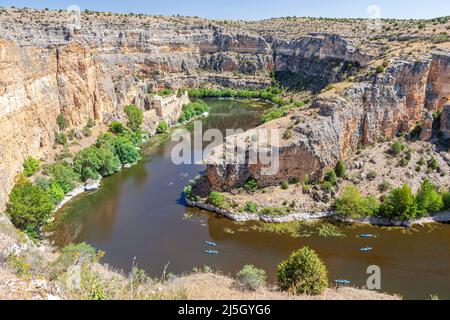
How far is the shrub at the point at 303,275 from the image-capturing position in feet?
66.4

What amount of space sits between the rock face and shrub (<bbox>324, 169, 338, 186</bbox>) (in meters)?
0.69

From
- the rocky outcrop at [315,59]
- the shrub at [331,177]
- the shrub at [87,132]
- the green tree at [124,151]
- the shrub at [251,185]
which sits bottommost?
the shrub at [251,185]

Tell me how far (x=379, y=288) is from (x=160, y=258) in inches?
676

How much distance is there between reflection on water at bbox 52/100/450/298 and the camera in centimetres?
2981

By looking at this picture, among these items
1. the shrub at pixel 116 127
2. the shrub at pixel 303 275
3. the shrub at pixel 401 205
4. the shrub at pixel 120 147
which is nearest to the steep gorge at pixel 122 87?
the shrub at pixel 116 127

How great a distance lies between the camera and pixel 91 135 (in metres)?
54.9

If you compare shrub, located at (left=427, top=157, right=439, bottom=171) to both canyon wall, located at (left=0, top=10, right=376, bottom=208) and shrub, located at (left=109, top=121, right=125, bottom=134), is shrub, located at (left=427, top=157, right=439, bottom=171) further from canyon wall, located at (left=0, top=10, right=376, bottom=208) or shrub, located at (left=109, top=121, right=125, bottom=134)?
shrub, located at (left=109, top=121, right=125, bottom=134)

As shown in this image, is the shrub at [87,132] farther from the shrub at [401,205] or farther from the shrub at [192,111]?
the shrub at [401,205]

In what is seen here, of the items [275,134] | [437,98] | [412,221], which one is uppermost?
[437,98]

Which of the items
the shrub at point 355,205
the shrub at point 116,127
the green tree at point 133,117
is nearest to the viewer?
the shrub at point 355,205

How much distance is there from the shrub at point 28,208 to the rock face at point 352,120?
16037 mm

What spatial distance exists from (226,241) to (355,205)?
12938 millimetres

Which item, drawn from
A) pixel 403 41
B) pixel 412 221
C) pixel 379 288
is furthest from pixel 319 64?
pixel 379 288
